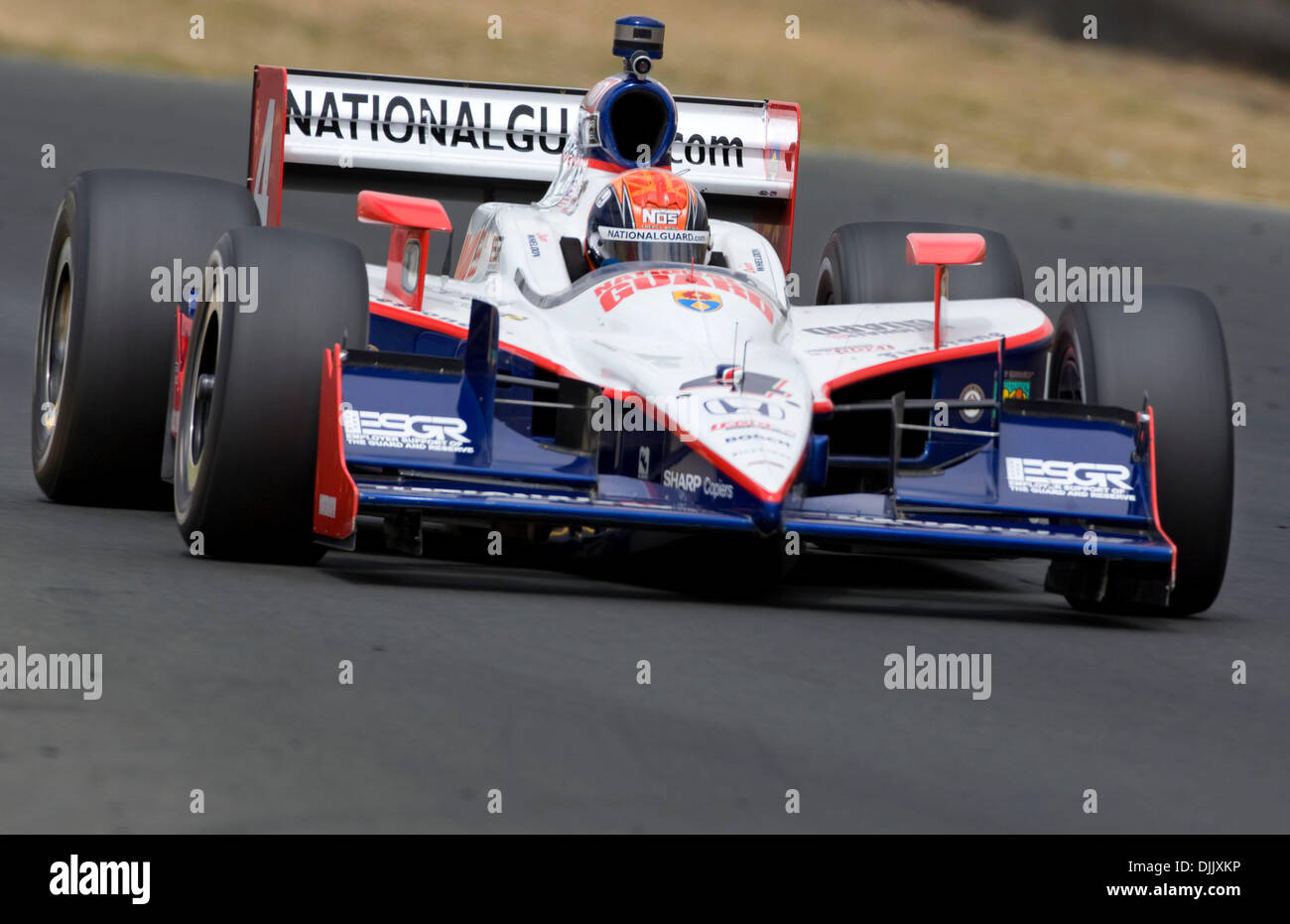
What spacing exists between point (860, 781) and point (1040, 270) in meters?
15.0

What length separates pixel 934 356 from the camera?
7754mm

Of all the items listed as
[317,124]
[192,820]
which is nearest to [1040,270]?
→ [317,124]

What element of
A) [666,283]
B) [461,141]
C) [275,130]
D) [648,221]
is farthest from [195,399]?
[461,141]

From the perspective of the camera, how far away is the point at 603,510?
6305 mm

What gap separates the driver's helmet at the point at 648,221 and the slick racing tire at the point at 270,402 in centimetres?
144

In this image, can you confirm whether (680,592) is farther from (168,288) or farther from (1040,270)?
(1040,270)

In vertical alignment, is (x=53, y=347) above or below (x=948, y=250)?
below

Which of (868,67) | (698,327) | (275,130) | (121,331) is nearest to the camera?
(698,327)

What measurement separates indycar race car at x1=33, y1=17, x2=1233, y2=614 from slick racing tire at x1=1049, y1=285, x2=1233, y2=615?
1cm

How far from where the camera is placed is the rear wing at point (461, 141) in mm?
9711

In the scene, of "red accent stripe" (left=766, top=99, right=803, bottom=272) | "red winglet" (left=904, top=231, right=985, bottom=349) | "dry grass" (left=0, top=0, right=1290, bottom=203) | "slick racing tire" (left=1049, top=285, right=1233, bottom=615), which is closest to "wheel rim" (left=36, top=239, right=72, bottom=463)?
"red winglet" (left=904, top=231, right=985, bottom=349)

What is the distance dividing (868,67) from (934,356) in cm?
2549

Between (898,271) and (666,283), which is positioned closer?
(666,283)

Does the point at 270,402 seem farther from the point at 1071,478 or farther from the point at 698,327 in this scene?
the point at 1071,478
